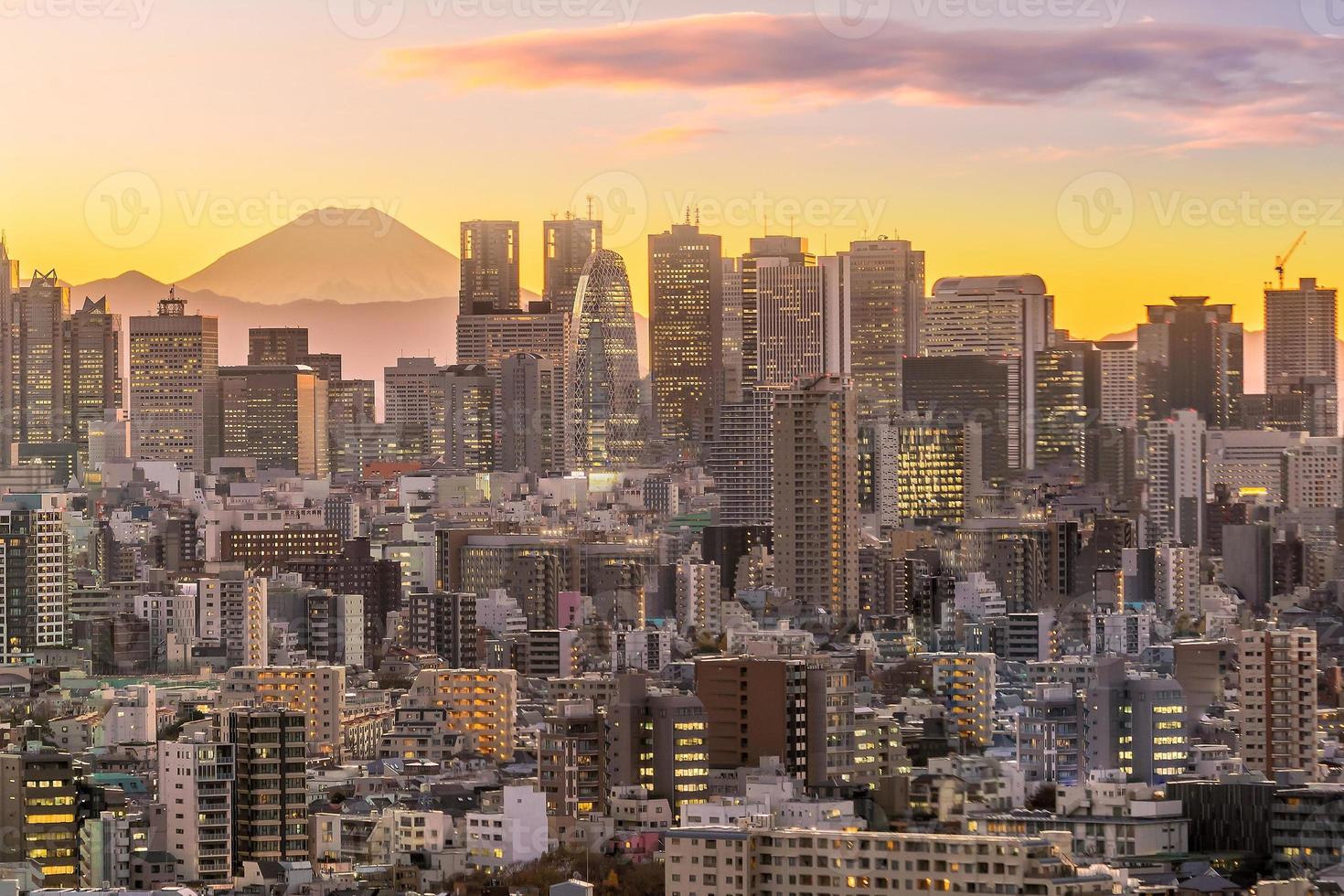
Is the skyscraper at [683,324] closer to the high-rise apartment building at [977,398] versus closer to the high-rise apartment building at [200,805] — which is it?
the high-rise apartment building at [977,398]

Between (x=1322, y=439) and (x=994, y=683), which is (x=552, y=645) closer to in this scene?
(x=994, y=683)

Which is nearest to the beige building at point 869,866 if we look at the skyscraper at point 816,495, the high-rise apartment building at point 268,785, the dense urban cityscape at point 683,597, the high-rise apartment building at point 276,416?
the dense urban cityscape at point 683,597

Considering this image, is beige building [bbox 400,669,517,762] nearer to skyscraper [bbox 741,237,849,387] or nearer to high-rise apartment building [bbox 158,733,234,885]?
high-rise apartment building [bbox 158,733,234,885]

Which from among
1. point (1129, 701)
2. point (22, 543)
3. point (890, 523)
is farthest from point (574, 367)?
point (1129, 701)

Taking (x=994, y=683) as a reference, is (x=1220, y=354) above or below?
above

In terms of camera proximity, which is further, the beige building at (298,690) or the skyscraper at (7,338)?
the skyscraper at (7,338)

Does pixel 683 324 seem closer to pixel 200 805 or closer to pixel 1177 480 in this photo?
pixel 1177 480
